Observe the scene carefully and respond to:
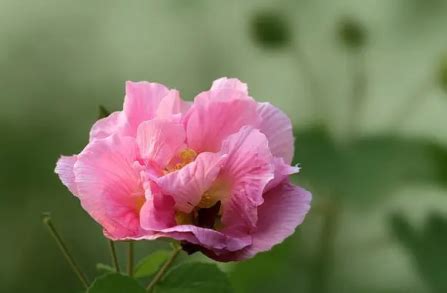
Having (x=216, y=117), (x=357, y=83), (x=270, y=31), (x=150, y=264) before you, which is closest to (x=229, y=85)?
(x=216, y=117)

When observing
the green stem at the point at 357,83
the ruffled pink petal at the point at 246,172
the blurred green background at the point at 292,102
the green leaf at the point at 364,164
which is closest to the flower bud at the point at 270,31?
the blurred green background at the point at 292,102

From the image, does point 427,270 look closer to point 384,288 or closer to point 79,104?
point 384,288

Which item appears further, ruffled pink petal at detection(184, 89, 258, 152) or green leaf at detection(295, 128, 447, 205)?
green leaf at detection(295, 128, 447, 205)

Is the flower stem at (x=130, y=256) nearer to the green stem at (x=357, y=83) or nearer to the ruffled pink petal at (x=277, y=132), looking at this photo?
the ruffled pink petal at (x=277, y=132)

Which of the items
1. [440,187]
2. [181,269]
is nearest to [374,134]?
[440,187]

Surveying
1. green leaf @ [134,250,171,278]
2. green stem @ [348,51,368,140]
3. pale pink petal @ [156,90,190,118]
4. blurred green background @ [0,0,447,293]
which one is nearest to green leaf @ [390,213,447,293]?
blurred green background @ [0,0,447,293]

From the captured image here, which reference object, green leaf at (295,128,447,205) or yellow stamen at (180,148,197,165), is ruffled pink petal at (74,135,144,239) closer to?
yellow stamen at (180,148,197,165)
